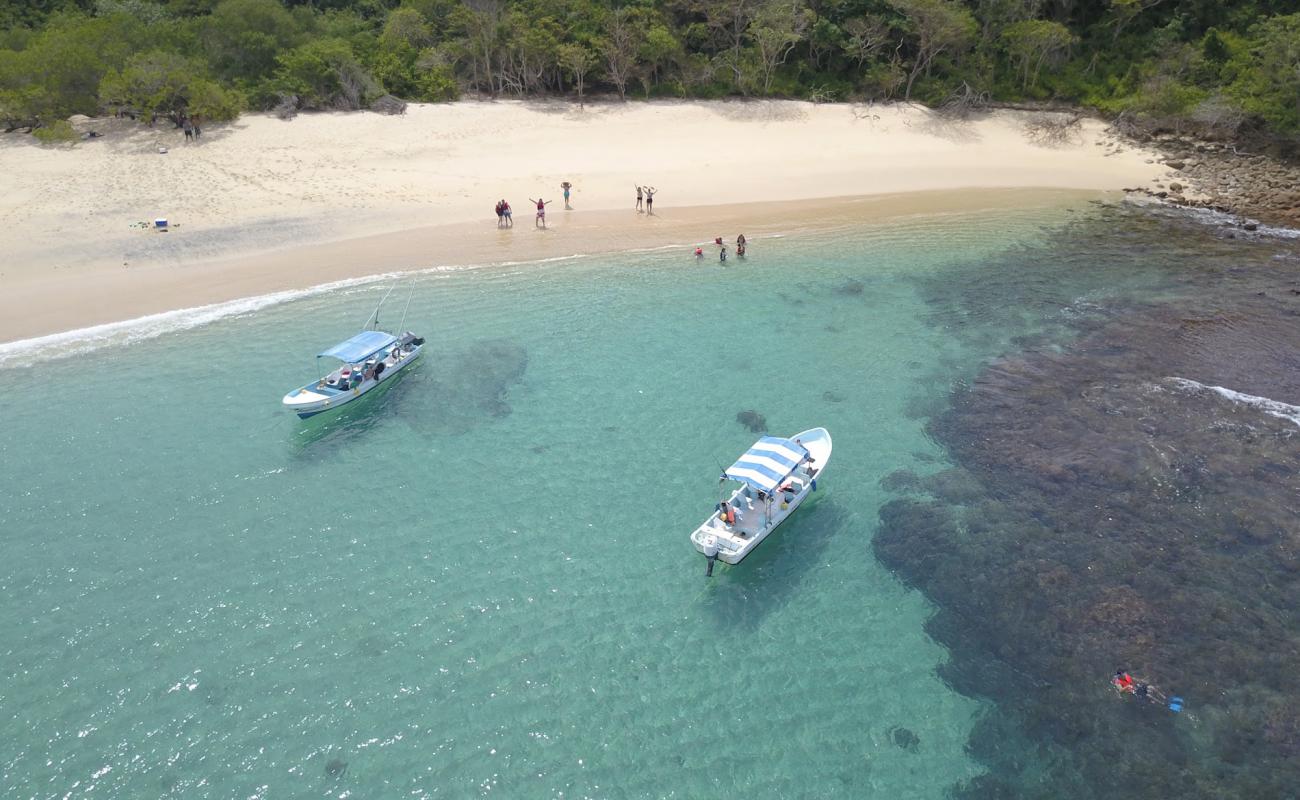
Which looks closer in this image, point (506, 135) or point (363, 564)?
point (363, 564)

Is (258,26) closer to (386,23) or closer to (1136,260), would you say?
(386,23)

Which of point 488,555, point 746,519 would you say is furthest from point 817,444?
point 488,555

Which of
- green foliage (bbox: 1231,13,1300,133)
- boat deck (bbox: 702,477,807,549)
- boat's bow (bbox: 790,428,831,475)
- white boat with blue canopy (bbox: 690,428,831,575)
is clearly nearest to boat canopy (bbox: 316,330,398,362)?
white boat with blue canopy (bbox: 690,428,831,575)

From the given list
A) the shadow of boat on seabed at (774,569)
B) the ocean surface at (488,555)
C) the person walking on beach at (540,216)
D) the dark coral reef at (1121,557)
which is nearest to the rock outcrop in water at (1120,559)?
the dark coral reef at (1121,557)

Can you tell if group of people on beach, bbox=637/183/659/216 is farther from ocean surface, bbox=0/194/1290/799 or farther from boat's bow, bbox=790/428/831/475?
boat's bow, bbox=790/428/831/475

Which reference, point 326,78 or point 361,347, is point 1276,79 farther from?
point 326,78

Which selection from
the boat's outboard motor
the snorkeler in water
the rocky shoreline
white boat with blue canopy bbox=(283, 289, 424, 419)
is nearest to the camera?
the snorkeler in water

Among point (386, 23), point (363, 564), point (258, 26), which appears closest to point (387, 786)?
point (363, 564)
